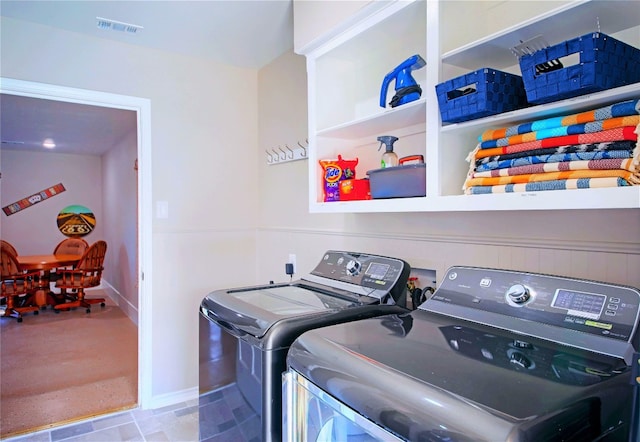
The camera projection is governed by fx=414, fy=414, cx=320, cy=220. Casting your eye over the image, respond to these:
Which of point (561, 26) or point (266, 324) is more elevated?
point (561, 26)

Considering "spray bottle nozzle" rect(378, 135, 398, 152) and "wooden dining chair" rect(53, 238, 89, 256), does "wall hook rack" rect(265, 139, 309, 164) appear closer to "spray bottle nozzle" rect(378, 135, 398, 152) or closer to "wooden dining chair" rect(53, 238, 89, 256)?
"spray bottle nozzle" rect(378, 135, 398, 152)

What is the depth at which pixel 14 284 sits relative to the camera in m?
5.25

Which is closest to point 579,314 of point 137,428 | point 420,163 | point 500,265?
point 500,265

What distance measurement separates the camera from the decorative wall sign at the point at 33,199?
6.61m

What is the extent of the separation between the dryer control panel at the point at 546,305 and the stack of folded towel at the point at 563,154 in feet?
0.85

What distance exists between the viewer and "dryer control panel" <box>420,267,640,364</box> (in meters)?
0.96

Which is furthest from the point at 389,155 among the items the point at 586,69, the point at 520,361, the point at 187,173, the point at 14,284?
the point at 14,284

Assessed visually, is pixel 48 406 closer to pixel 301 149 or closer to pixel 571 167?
pixel 301 149

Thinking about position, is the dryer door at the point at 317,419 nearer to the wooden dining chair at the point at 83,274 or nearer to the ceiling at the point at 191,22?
the ceiling at the point at 191,22

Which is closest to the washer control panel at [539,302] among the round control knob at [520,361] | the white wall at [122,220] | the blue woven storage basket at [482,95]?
the round control knob at [520,361]

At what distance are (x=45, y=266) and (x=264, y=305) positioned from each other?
16.7 feet

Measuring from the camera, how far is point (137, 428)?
247cm

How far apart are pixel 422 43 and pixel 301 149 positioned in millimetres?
1045

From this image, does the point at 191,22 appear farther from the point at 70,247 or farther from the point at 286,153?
the point at 70,247
